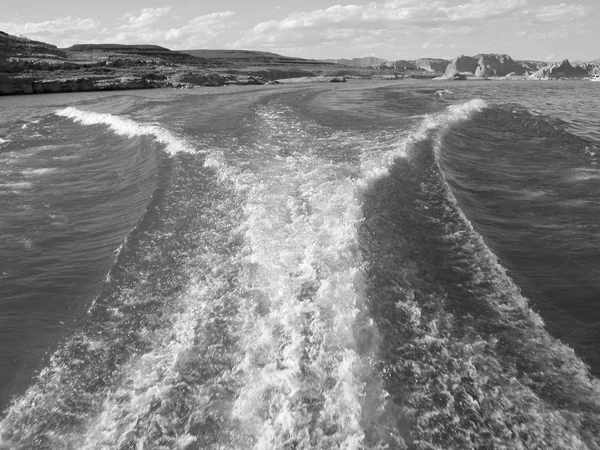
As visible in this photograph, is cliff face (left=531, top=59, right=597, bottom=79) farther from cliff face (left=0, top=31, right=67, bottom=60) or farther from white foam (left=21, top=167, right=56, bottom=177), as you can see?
white foam (left=21, top=167, right=56, bottom=177)

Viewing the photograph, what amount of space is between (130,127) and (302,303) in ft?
57.7

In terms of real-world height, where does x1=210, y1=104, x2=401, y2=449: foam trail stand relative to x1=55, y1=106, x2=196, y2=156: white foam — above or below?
below

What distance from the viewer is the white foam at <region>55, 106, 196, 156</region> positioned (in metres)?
15.7

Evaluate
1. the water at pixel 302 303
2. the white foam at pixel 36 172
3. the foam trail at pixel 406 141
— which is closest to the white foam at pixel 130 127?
the water at pixel 302 303

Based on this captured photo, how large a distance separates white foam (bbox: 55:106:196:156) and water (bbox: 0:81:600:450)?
1151 mm

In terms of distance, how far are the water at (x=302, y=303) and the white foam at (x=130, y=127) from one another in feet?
3.78

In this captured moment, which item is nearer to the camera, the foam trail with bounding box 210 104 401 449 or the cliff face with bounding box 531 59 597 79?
the foam trail with bounding box 210 104 401 449

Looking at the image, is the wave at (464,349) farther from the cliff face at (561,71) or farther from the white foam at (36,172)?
the cliff face at (561,71)

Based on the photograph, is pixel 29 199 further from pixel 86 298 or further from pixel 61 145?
pixel 61 145

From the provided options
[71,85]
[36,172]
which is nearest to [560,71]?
[71,85]

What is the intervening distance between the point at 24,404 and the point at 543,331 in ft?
23.1

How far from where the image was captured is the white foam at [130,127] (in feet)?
51.4

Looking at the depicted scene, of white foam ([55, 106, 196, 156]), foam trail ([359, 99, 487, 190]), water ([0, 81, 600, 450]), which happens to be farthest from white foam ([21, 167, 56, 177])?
foam trail ([359, 99, 487, 190])

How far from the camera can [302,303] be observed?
21.5ft
